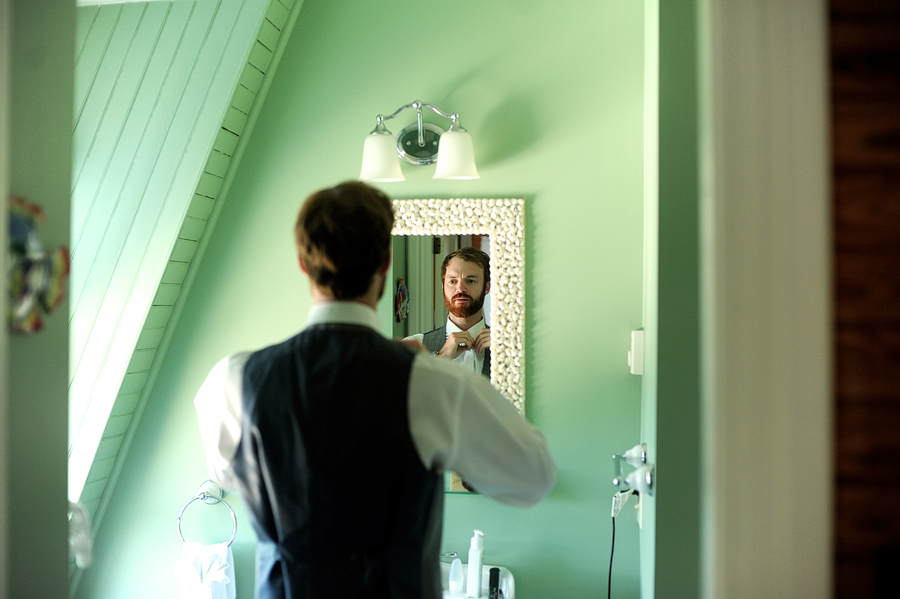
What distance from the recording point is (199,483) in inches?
101

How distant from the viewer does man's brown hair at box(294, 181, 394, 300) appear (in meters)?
1.16

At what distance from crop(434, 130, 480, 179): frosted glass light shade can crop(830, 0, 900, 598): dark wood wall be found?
1.41m

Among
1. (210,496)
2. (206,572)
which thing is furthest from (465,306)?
(206,572)

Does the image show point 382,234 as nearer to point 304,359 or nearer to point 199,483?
point 304,359

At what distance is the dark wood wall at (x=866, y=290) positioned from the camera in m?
0.94

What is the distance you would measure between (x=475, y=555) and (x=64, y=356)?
1.51m

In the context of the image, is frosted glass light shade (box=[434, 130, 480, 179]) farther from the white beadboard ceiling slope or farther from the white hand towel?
the white hand towel

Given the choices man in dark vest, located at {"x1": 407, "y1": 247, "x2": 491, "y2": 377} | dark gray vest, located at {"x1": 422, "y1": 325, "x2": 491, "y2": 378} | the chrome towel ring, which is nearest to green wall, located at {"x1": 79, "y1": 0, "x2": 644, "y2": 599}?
the chrome towel ring

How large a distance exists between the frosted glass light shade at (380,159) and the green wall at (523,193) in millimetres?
141

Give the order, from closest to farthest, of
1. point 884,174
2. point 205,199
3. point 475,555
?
point 884,174
point 475,555
point 205,199

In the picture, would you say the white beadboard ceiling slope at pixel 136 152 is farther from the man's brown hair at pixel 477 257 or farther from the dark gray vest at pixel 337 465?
the dark gray vest at pixel 337 465

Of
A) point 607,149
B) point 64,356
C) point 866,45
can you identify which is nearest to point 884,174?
point 866,45

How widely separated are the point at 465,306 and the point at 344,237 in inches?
50.9

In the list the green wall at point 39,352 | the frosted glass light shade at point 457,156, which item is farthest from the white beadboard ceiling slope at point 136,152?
the green wall at point 39,352
